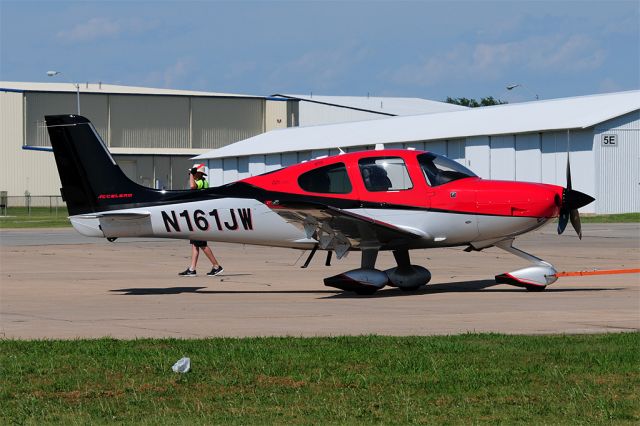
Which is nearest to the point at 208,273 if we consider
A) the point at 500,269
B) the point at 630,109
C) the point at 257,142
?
the point at 500,269

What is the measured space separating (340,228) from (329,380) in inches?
313

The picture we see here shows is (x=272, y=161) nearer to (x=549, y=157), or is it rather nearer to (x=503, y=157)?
(x=503, y=157)

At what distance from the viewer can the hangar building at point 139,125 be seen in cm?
8962

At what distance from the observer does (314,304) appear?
16234 millimetres

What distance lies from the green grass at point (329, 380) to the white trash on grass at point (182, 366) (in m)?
0.07

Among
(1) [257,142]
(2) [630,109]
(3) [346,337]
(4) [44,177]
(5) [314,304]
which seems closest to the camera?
(3) [346,337]

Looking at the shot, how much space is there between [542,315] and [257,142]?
6704cm

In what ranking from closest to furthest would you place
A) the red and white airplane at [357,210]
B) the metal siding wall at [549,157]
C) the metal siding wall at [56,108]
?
the red and white airplane at [357,210] → the metal siding wall at [549,157] → the metal siding wall at [56,108]

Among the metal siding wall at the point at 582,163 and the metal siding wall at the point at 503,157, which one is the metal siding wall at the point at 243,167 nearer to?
the metal siding wall at the point at 503,157

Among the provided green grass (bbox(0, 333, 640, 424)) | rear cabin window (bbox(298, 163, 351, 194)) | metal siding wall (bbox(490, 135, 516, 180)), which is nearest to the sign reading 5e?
metal siding wall (bbox(490, 135, 516, 180))

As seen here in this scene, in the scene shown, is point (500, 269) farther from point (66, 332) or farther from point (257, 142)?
point (257, 142)

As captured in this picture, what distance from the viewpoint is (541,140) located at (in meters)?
54.7

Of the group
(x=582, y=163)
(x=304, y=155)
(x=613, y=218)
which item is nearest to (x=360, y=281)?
(x=613, y=218)

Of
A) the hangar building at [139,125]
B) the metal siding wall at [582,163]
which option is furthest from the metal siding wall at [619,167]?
the hangar building at [139,125]
